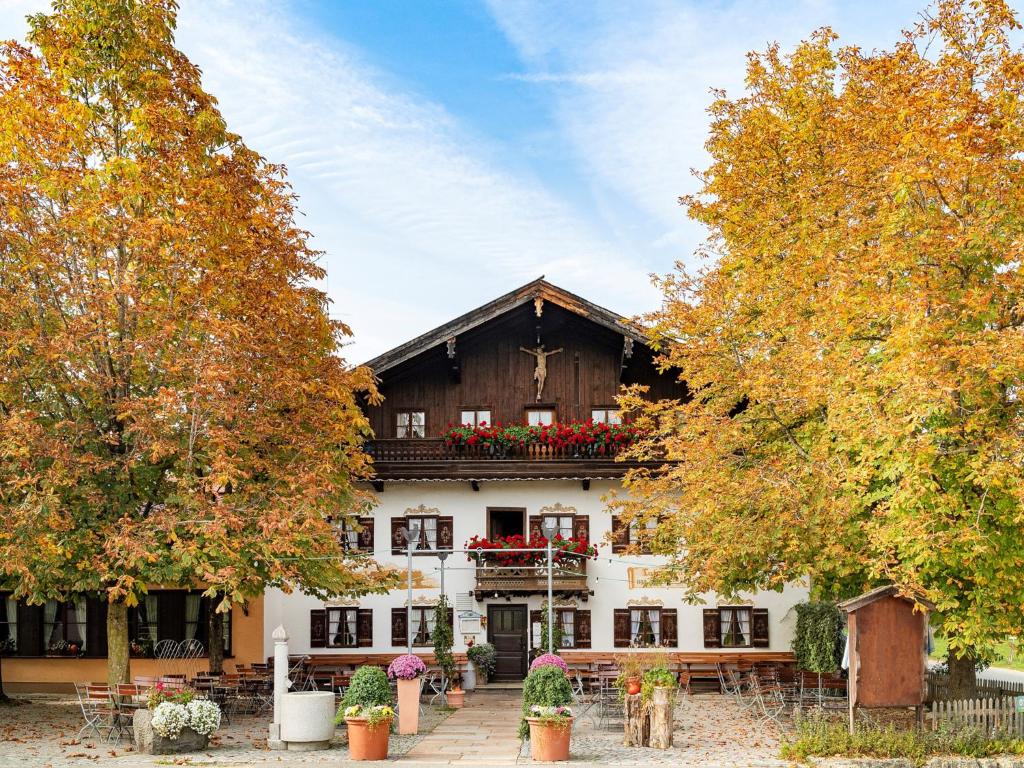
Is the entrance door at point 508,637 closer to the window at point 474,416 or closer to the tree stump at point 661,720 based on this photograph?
the window at point 474,416

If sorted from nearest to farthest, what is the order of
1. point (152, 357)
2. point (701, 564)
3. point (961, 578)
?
1. point (961, 578)
2. point (152, 357)
3. point (701, 564)

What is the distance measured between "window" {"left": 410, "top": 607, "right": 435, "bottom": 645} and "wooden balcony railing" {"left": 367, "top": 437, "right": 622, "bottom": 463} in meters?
4.09

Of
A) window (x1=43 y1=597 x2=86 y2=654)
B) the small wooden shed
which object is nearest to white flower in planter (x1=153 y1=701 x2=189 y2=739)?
the small wooden shed

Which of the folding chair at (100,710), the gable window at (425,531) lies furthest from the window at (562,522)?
the folding chair at (100,710)

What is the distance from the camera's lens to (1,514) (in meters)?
17.6

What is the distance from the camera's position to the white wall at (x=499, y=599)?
2827 cm

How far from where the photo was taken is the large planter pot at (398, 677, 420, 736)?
19.9 metres

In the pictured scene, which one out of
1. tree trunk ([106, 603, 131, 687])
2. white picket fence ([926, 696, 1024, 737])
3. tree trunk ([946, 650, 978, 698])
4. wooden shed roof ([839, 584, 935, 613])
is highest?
wooden shed roof ([839, 584, 935, 613])

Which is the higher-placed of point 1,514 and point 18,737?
point 1,514

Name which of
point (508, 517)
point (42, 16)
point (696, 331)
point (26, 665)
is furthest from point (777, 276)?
point (26, 665)

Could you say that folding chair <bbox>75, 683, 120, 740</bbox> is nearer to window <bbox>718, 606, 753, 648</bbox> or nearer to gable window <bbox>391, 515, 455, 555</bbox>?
gable window <bbox>391, 515, 455, 555</bbox>

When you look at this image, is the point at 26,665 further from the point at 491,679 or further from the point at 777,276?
the point at 777,276

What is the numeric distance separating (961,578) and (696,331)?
281 inches

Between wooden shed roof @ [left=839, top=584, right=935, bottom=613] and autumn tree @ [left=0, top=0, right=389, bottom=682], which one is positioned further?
autumn tree @ [left=0, top=0, right=389, bottom=682]
